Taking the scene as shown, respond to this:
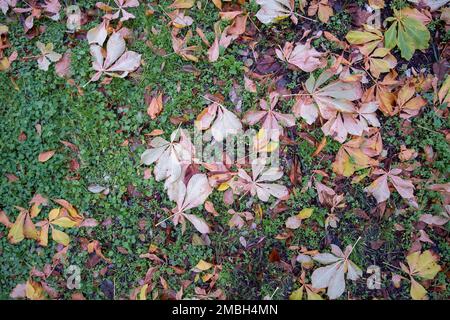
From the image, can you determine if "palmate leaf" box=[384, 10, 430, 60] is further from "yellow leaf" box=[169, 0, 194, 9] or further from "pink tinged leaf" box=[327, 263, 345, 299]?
"pink tinged leaf" box=[327, 263, 345, 299]

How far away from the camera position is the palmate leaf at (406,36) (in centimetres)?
226

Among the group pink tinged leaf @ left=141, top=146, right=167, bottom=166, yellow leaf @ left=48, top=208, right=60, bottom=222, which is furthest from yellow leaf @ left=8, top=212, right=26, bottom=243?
pink tinged leaf @ left=141, top=146, right=167, bottom=166

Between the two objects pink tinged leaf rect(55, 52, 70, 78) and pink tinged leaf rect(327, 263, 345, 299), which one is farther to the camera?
pink tinged leaf rect(55, 52, 70, 78)

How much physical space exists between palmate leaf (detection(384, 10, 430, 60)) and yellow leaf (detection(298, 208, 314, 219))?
98 cm

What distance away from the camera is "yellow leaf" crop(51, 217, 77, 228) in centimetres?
225

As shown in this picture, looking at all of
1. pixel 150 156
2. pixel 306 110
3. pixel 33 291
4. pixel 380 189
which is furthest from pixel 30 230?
pixel 380 189

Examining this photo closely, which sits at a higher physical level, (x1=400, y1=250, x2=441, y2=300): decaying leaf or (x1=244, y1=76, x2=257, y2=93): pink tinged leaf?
(x1=244, y1=76, x2=257, y2=93): pink tinged leaf

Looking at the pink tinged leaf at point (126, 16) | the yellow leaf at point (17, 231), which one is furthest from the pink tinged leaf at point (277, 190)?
the yellow leaf at point (17, 231)

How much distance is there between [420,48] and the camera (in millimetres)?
2273

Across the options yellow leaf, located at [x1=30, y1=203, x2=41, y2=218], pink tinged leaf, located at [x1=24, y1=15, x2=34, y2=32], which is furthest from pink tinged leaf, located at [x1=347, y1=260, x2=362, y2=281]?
pink tinged leaf, located at [x1=24, y1=15, x2=34, y2=32]

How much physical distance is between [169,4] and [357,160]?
135cm

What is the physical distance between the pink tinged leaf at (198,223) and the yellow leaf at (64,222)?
0.61m

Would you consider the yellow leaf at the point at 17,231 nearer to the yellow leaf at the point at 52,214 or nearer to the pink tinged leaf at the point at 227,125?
the yellow leaf at the point at 52,214

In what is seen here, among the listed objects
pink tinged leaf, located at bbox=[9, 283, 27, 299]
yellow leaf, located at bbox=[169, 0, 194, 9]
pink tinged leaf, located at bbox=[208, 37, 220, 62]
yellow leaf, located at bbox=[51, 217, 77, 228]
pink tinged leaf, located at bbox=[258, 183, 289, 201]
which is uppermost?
yellow leaf, located at bbox=[169, 0, 194, 9]
